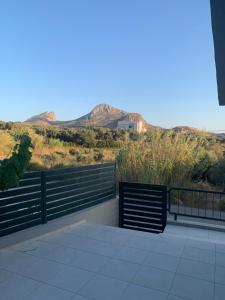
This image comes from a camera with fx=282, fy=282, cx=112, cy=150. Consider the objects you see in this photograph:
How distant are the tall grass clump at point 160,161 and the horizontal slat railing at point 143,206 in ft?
2.98

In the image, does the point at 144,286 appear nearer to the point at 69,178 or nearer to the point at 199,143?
the point at 69,178

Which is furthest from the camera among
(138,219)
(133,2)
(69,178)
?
(133,2)

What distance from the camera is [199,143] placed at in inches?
294

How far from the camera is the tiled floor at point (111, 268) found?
2.37 m

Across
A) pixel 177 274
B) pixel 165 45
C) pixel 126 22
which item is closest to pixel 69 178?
pixel 177 274

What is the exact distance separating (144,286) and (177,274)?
440 millimetres

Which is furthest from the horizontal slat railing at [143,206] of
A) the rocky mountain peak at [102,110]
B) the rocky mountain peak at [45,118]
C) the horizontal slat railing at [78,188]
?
the rocky mountain peak at [45,118]

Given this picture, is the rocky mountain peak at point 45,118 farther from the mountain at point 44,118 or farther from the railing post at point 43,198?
the railing post at point 43,198

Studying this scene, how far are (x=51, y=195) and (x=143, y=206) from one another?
7.02ft

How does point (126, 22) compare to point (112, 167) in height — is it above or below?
above

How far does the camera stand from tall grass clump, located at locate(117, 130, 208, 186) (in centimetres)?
662

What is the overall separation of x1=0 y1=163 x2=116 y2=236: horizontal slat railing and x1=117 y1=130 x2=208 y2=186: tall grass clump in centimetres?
126

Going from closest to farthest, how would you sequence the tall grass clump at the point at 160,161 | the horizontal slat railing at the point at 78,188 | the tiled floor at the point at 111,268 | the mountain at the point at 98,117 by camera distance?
the tiled floor at the point at 111,268, the horizontal slat railing at the point at 78,188, the tall grass clump at the point at 160,161, the mountain at the point at 98,117

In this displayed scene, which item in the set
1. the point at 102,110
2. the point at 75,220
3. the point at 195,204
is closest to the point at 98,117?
the point at 102,110
